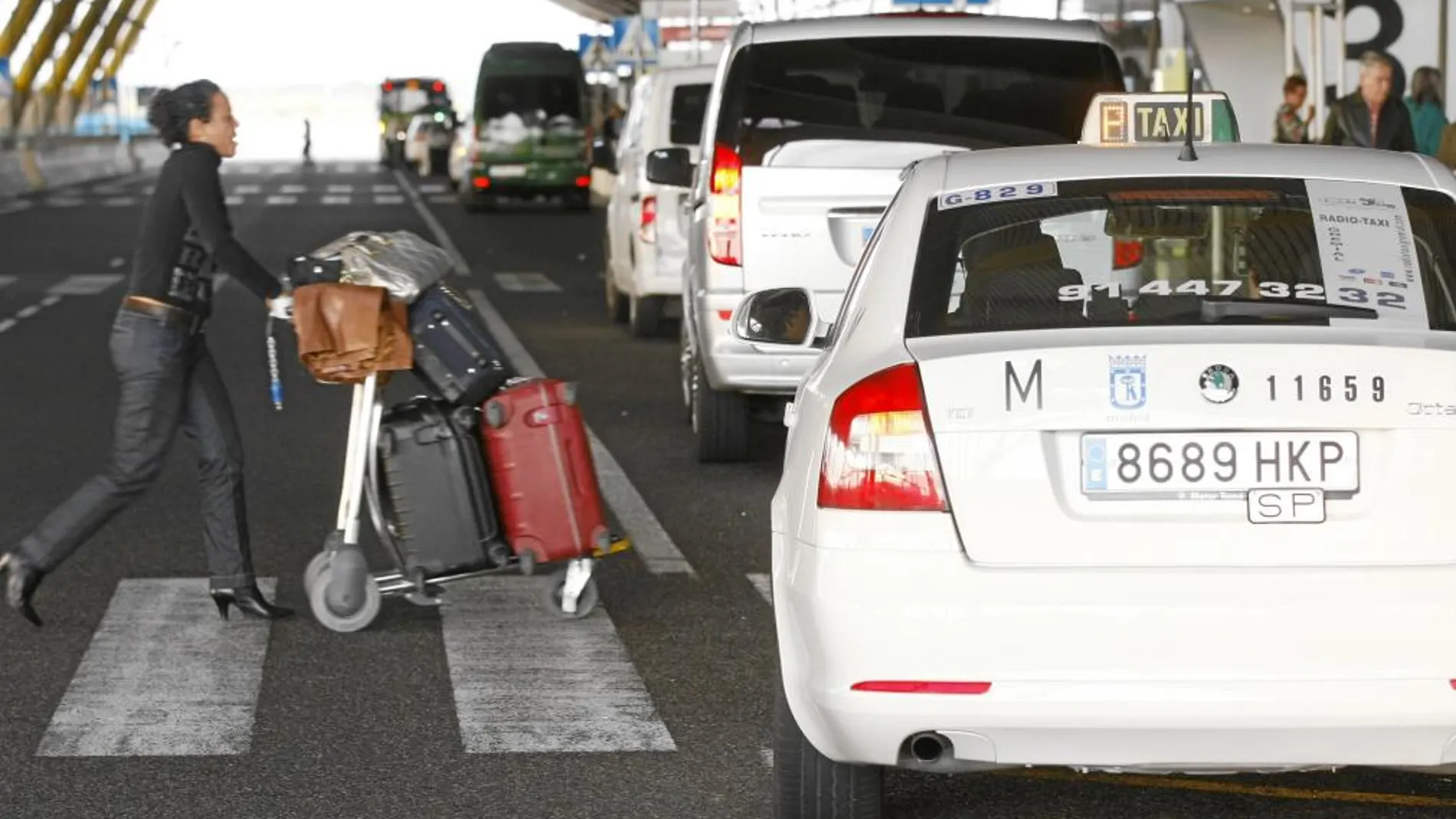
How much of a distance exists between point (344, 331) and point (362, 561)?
2.53ft

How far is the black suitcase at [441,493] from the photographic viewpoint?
26.3 ft

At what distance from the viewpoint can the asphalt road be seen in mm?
6043

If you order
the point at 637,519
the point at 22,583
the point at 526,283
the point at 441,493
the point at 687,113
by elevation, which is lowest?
the point at 526,283

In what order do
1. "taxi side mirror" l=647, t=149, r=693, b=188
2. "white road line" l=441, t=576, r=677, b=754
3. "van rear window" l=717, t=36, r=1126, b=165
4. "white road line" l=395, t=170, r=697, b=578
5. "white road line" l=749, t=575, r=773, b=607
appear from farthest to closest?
"taxi side mirror" l=647, t=149, r=693, b=188, "van rear window" l=717, t=36, r=1126, b=165, "white road line" l=395, t=170, r=697, b=578, "white road line" l=749, t=575, r=773, b=607, "white road line" l=441, t=576, r=677, b=754

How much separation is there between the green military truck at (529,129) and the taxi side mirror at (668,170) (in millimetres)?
27876

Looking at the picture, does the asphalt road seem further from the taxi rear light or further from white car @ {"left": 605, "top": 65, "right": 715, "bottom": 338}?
white car @ {"left": 605, "top": 65, "right": 715, "bottom": 338}

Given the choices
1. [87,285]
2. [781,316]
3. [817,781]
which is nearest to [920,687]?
[817,781]

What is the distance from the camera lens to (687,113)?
19531 millimetres

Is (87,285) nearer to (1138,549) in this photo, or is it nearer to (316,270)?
(316,270)

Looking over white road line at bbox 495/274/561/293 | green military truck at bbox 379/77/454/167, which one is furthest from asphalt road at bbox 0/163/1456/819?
green military truck at bbox 379/77/454/167

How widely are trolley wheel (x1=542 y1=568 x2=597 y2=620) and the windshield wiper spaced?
3391 mm

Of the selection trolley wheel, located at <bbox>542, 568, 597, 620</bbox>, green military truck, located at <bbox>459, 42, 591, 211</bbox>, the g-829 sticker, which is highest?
the g-829 sticker

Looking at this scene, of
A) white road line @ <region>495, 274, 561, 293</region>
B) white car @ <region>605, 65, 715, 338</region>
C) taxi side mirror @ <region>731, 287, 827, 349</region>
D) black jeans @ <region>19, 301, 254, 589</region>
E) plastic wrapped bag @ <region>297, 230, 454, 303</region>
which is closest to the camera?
taxi side mirror @ <region>731, 287, 827, 349</region>

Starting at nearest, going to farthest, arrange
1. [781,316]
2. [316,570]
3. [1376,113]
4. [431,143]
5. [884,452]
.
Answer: [884,452], [781,316], [316,570], [1376,113], [431,143]
